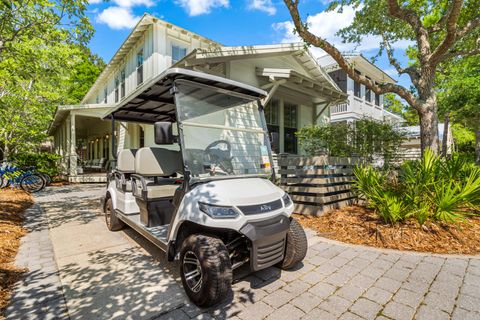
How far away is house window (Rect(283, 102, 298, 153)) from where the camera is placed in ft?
37.2

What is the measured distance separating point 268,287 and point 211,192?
121 cm

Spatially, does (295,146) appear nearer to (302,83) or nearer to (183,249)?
(302,83)

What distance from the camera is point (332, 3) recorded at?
689 cm

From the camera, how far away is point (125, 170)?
4285mm

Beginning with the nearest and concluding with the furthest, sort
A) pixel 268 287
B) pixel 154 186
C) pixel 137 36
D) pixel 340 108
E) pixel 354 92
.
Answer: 1. pixel 268 287
2. pixel 154 186
3. pixel 137 36
4. pixel 340 108
5. pixel 354 92

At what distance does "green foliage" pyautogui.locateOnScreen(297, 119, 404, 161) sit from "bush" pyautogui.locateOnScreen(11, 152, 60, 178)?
12.5 metres

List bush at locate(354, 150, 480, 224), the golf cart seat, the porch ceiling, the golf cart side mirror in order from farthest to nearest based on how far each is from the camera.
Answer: the porch ceiling
the golf cart seat
bush at locate(354, 150, 480, 224)
the golf cart side mirror

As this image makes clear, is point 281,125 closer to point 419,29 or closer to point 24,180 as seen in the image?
point 419,29

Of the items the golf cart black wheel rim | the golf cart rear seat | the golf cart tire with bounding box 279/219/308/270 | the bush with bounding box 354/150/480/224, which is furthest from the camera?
the bush with bounding box 354/150/480/224

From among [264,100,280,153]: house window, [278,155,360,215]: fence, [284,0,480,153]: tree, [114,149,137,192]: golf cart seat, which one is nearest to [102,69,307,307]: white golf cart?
[114,149,137,192]: golf cart seat

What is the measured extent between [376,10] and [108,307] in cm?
873

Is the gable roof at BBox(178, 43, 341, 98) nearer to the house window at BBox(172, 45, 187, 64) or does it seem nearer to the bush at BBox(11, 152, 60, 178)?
the house window at BBox(172, 45, 187, 64)

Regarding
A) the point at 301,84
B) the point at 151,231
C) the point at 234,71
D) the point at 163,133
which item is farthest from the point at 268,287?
the point at 301,84

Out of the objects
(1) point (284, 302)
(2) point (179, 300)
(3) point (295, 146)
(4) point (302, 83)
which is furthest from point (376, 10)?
(2) point (179, 300)
